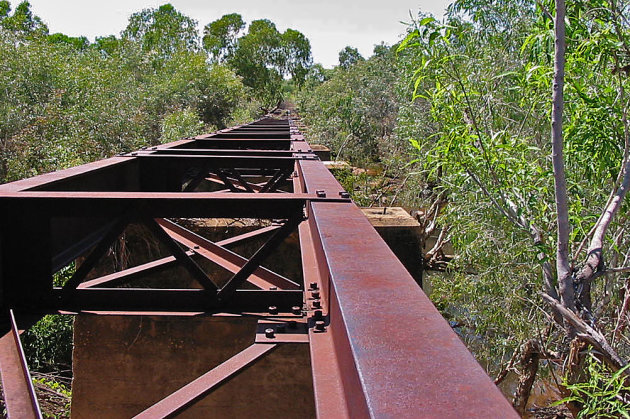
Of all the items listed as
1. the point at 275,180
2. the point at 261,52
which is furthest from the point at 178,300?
the point at 261,52

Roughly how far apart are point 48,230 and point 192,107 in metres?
20.7

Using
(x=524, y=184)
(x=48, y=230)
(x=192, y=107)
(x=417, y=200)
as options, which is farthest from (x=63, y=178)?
(x=192, y=107)

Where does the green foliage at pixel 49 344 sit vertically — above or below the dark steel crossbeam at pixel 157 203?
below

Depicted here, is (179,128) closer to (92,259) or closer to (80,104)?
(80,104)

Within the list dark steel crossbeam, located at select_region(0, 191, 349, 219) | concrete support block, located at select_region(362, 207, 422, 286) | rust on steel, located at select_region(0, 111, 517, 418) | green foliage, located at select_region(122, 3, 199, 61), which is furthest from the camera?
green foliage, located at select_region(122, 3, 199, 61)

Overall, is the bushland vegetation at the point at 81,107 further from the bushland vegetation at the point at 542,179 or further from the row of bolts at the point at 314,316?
the row of bolts at the point at 314,316

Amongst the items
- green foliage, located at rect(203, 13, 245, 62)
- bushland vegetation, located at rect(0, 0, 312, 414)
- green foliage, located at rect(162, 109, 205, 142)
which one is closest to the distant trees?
green foliage, located at rect(203, 13, 245, 62)

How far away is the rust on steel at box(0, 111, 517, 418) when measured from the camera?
915 millimetres

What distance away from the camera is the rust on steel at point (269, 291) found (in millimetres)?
915

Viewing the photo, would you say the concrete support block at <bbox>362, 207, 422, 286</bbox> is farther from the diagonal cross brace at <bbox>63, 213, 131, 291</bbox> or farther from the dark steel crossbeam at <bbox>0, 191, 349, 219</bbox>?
the diagonal cross brace at <bbox>63, 213, 131, 291</bbox>

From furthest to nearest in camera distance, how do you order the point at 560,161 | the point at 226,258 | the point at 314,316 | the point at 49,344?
the point at 49,344 → the point at 560,161 → the point at 226,258 → the point at 314,316

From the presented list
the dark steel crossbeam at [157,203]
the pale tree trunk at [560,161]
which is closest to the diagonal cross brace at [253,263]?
the dark steel crossbeam at [157,203]

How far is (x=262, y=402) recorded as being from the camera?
239 inches

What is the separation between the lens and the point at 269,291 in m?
2.94
